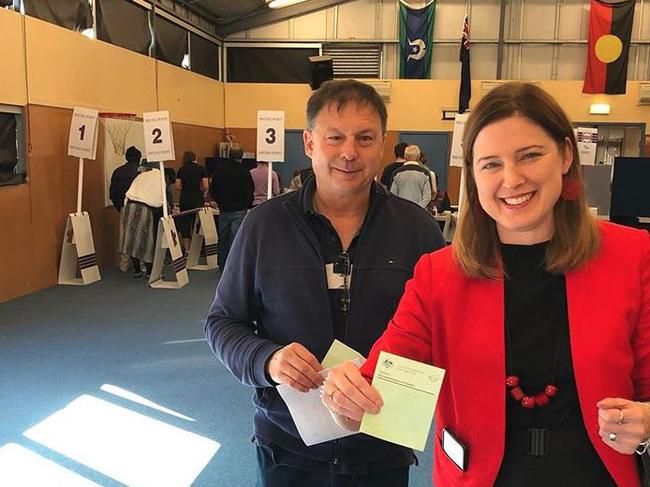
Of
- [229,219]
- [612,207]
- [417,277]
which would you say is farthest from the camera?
[229,219]

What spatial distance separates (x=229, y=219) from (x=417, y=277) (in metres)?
6.28

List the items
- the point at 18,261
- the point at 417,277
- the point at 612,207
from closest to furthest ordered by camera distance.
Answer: the point at 417,277 < the point at 612,207 < the point at 18,261

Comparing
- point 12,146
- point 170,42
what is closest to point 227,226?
point 12,146

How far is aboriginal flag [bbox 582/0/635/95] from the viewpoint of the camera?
34.8 feet

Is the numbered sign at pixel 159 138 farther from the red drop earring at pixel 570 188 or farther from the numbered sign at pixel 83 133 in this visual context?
the red drop earring at pixel 570 188

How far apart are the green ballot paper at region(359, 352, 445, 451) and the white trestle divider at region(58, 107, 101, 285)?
20.9ft

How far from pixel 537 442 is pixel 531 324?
0.20 metres

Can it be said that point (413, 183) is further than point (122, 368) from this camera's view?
Yes

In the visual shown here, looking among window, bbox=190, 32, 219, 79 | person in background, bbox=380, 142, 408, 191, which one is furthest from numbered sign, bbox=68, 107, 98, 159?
window, bbox=190, 32, 219, 79

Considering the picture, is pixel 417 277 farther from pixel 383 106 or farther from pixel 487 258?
pixel 383 106

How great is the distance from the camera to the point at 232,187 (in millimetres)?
7125

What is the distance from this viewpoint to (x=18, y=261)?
6340 millimetres

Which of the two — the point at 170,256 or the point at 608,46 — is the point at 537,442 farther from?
the point at 608,46

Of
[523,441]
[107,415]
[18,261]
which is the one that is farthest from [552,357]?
[18,261]
